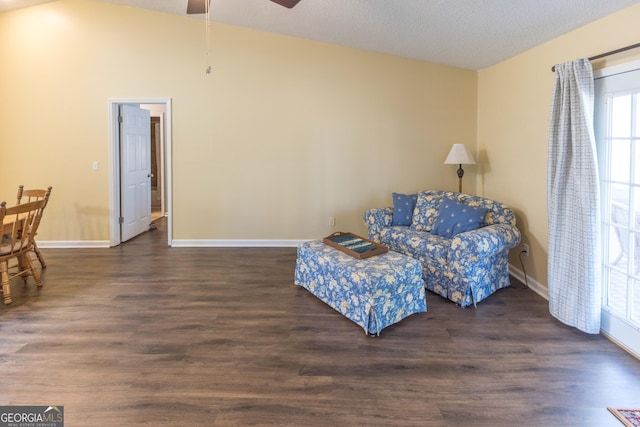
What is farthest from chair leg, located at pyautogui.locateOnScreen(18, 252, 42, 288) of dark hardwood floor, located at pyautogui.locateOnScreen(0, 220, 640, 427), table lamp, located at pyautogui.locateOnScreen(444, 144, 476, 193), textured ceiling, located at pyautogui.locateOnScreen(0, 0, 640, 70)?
A: table lamp, located at pyautogui.locateOnScreen(444, 144, 476, 193)

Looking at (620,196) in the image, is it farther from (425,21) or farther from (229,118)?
(229,118)

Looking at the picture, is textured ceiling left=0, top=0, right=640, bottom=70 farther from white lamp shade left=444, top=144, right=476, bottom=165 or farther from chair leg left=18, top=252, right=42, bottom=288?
chair leg left=18, top=252, right=42, bottom=288

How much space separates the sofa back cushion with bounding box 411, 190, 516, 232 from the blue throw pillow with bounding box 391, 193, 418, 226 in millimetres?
59

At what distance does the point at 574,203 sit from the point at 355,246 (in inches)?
68.1

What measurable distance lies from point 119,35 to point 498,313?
560 centimetres

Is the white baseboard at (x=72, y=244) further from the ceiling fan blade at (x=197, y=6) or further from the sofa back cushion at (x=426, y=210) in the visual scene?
the sofa back cushion at (x=426, y=210)

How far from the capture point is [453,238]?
3426mm

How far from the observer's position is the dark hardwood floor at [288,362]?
6.34ft

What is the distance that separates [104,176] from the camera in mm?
5164

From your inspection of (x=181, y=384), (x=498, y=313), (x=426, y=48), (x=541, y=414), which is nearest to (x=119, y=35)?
(x=426, y=48)

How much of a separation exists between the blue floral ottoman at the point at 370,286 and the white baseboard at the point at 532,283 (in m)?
1.25

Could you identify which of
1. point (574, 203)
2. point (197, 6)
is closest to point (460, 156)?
point (574, 203)

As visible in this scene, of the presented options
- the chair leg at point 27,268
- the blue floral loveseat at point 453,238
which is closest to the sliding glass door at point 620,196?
the blue floral loveseat at point 453,238

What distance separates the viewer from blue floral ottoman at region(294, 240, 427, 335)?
277 centimetres
